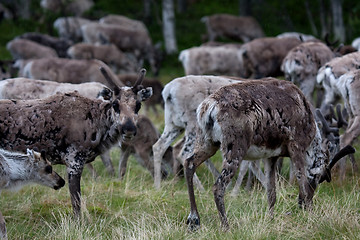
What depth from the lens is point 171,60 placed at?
22.5m

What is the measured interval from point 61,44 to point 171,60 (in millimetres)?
3848

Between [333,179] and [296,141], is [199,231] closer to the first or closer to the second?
[296,141]

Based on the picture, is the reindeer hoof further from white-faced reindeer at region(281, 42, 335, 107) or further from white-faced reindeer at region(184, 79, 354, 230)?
white-faced reindeer at region(281, 42, 335, 107)

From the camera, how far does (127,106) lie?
25.5 feet

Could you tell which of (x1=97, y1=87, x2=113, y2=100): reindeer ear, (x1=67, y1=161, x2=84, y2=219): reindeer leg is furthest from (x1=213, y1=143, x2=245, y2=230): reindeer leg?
(x1=97, y1=87, x2=113, y2=100): reindeer ear

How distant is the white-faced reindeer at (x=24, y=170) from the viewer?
23.5 ft

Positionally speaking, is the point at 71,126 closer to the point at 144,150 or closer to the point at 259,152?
the point at 259,152

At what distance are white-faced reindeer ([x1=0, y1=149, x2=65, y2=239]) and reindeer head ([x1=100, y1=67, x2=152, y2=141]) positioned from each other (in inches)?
38.3

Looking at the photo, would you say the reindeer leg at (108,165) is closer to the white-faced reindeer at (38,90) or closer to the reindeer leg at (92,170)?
the white-faced reindeer at (38,90)

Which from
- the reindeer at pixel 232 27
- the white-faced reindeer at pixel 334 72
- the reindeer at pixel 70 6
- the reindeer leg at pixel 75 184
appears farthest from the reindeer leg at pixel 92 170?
the reindeer at pixel 70 6

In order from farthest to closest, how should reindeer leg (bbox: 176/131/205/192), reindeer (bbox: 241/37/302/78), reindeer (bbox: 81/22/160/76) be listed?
reindeer (bbox: 81/22/160/76) → reindeer (bbox: 241/37/302/78) → reindeer leg (bbox: 176/131/205/192)

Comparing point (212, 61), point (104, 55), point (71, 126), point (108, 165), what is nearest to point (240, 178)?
point (108, 165)

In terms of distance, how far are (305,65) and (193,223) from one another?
6.04m

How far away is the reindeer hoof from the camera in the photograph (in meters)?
6.91
